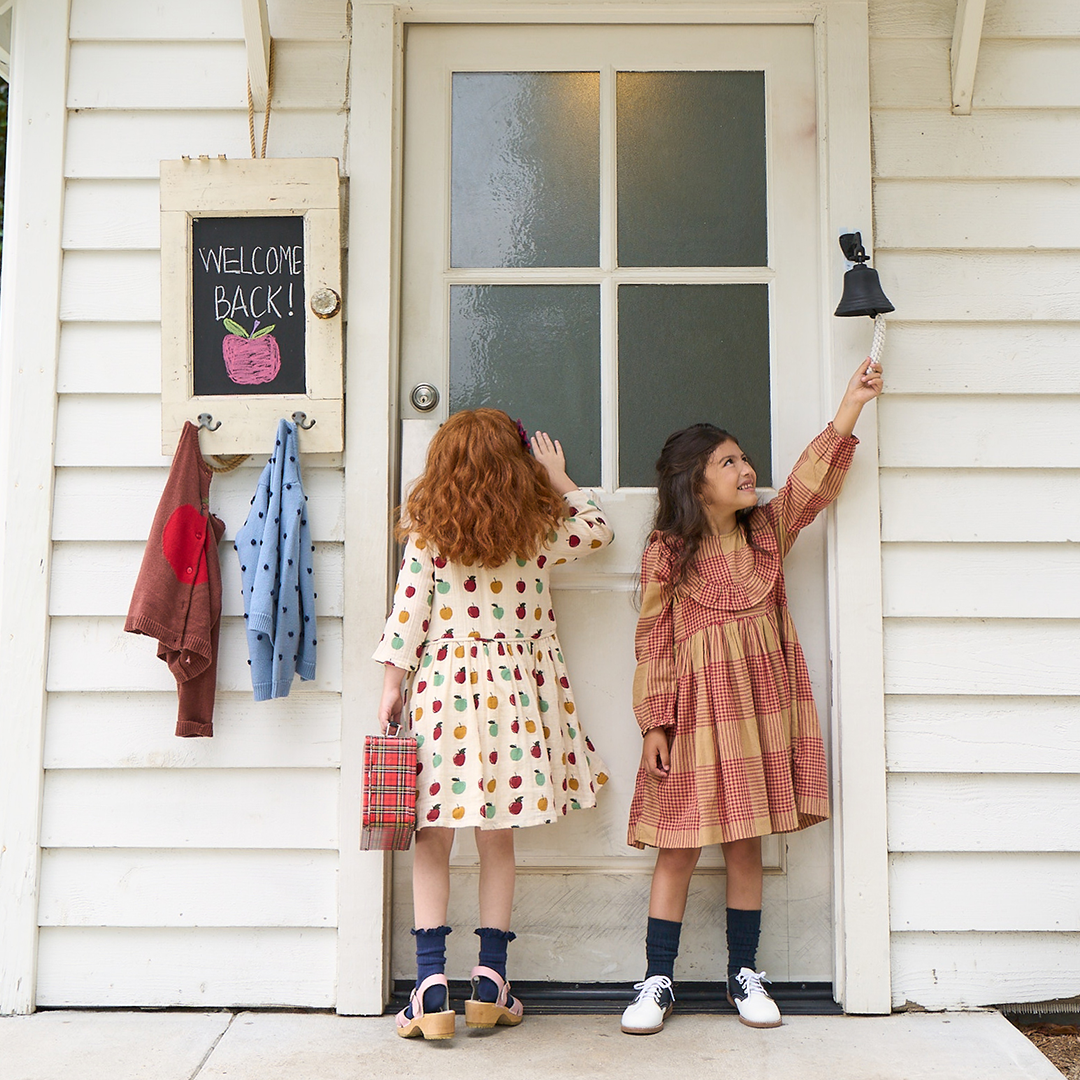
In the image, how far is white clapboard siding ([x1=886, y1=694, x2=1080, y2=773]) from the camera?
225 cm

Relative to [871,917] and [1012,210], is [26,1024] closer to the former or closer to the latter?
[871,917]

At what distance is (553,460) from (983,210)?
1.17 m

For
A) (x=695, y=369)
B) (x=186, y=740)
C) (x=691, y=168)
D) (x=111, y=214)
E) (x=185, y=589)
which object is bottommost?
(x=186, y=740)

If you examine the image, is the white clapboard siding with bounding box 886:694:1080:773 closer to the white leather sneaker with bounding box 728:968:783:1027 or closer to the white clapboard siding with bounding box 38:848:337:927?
the white leather sneaker with bounding box 728:968:783:1027

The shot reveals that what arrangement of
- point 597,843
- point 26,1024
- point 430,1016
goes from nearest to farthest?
point 430,1016
point 26,1024
point 597,843

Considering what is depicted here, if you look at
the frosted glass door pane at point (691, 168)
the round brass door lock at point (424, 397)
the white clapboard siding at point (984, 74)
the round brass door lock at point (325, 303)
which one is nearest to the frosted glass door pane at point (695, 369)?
the frosted glass door pane at point (691, 168)

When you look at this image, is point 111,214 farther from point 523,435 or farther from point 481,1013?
point 481,1013

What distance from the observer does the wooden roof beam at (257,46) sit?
2.24 m

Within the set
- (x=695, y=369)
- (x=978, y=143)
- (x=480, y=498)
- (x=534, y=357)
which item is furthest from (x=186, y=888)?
(x=978, y=143)

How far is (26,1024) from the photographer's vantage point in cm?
216

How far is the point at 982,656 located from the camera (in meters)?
2.27

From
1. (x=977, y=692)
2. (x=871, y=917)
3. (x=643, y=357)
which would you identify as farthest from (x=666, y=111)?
(x=871, y=917)

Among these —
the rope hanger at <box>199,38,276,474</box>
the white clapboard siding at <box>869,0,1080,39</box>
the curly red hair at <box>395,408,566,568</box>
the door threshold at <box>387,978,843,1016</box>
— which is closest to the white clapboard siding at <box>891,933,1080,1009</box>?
the door threshold at <box>387,978,843,1016</box>

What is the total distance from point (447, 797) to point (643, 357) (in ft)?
3.71
